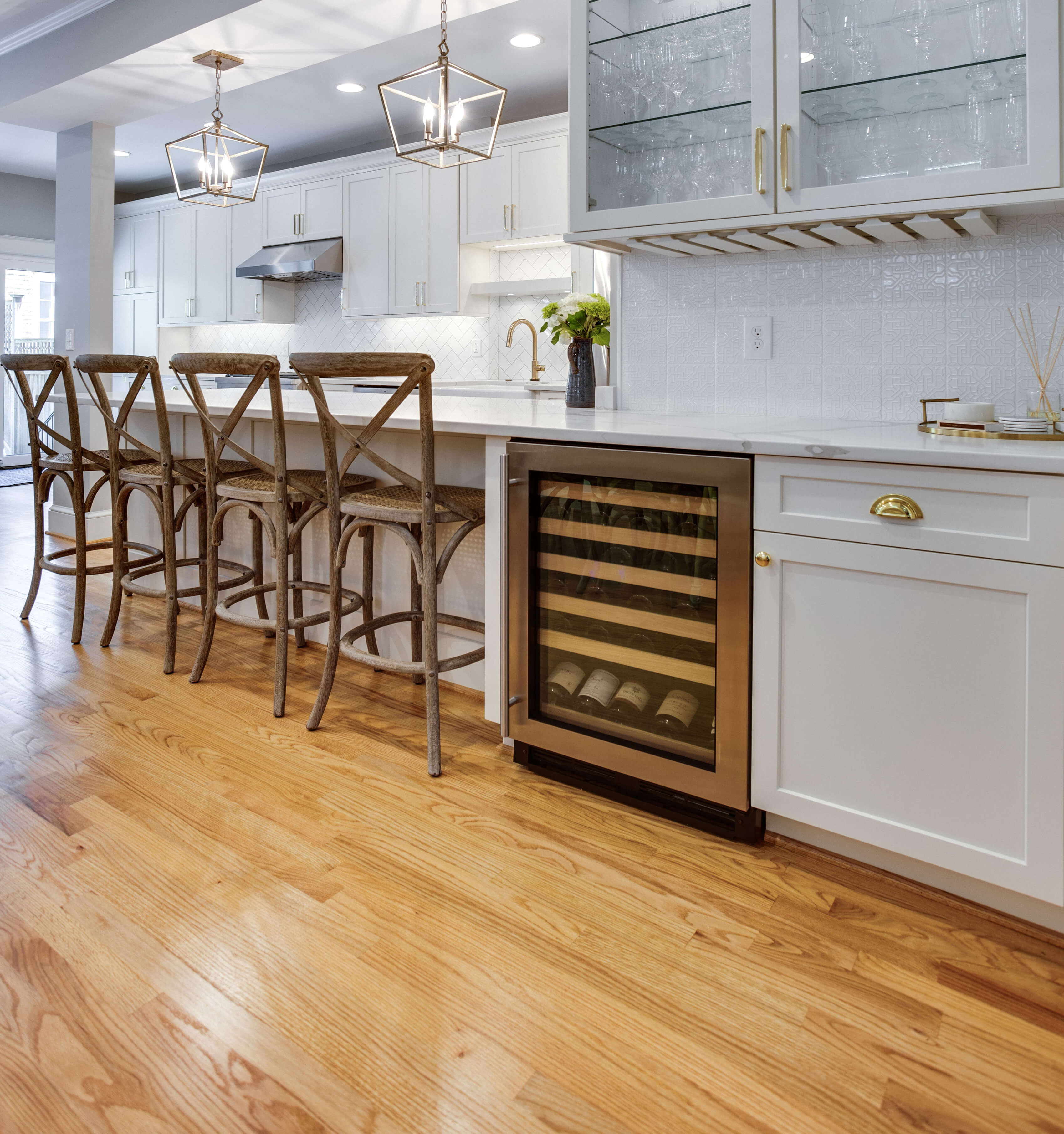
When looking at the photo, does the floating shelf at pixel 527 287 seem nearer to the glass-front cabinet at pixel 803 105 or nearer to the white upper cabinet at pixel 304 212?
the white upper cabinet at pixel 304 212

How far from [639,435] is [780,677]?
1.82ft

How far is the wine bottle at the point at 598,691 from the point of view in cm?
197

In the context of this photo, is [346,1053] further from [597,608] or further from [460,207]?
[460,207]

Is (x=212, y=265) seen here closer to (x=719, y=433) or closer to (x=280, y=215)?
(x=280, y=215)

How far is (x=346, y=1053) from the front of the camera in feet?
4.07

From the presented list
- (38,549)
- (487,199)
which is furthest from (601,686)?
(487,199)

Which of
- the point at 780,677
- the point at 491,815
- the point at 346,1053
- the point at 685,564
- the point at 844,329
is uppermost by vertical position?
the point at 844,329

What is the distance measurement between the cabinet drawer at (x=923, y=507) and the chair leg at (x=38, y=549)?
9.49ft

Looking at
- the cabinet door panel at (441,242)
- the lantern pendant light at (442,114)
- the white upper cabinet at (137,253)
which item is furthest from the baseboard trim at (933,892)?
the white upper cabinet at (137,253)

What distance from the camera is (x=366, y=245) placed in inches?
231

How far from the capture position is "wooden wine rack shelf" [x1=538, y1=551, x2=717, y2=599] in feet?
5.88

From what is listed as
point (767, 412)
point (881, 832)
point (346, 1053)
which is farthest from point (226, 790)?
point (767, 412)

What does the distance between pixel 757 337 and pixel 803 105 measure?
22.5 inches

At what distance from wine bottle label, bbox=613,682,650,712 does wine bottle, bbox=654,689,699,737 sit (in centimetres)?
4
